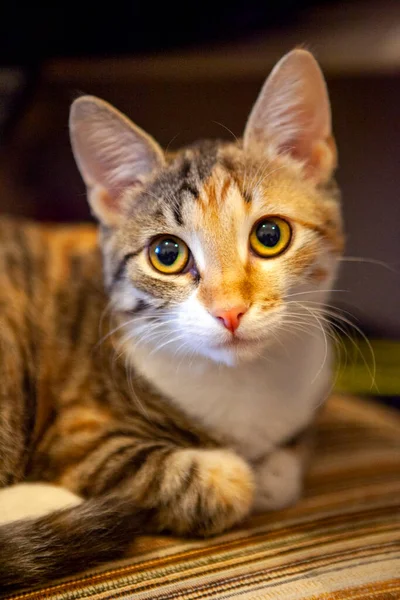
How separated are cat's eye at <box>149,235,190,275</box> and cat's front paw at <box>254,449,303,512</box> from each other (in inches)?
14.6

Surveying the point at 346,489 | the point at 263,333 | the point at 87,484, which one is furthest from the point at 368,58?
the point at 87,484

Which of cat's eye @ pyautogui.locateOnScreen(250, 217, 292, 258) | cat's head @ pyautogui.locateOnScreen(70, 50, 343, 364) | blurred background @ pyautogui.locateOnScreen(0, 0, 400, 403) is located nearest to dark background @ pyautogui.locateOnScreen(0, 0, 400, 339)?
blurred background @ pyautogui.locateOnScreen(0, 0, 400, 403)

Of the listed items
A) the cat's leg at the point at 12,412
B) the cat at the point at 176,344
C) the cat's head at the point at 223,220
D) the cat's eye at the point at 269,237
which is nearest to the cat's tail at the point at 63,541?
the cat at the point at 176,344

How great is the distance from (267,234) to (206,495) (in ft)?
1.26

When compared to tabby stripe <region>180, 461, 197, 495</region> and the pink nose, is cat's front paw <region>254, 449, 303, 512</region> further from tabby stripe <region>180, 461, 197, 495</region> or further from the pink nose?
the pink nose

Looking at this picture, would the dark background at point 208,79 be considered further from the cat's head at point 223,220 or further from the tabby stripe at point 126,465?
the tabby stripe at point 126,465

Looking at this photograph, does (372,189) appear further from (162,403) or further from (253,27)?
(162,403)

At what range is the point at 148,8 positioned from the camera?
105cm

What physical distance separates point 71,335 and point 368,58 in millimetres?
849

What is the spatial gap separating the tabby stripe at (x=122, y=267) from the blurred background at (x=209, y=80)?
0.68 ft

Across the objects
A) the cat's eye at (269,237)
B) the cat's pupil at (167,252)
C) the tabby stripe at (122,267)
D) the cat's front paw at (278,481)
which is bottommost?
the cat's front paw at (278,481)

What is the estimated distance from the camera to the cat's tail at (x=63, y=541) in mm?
666

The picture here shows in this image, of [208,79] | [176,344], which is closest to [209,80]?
[208,79]

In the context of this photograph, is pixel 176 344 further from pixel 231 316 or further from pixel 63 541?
pixel 63 541
